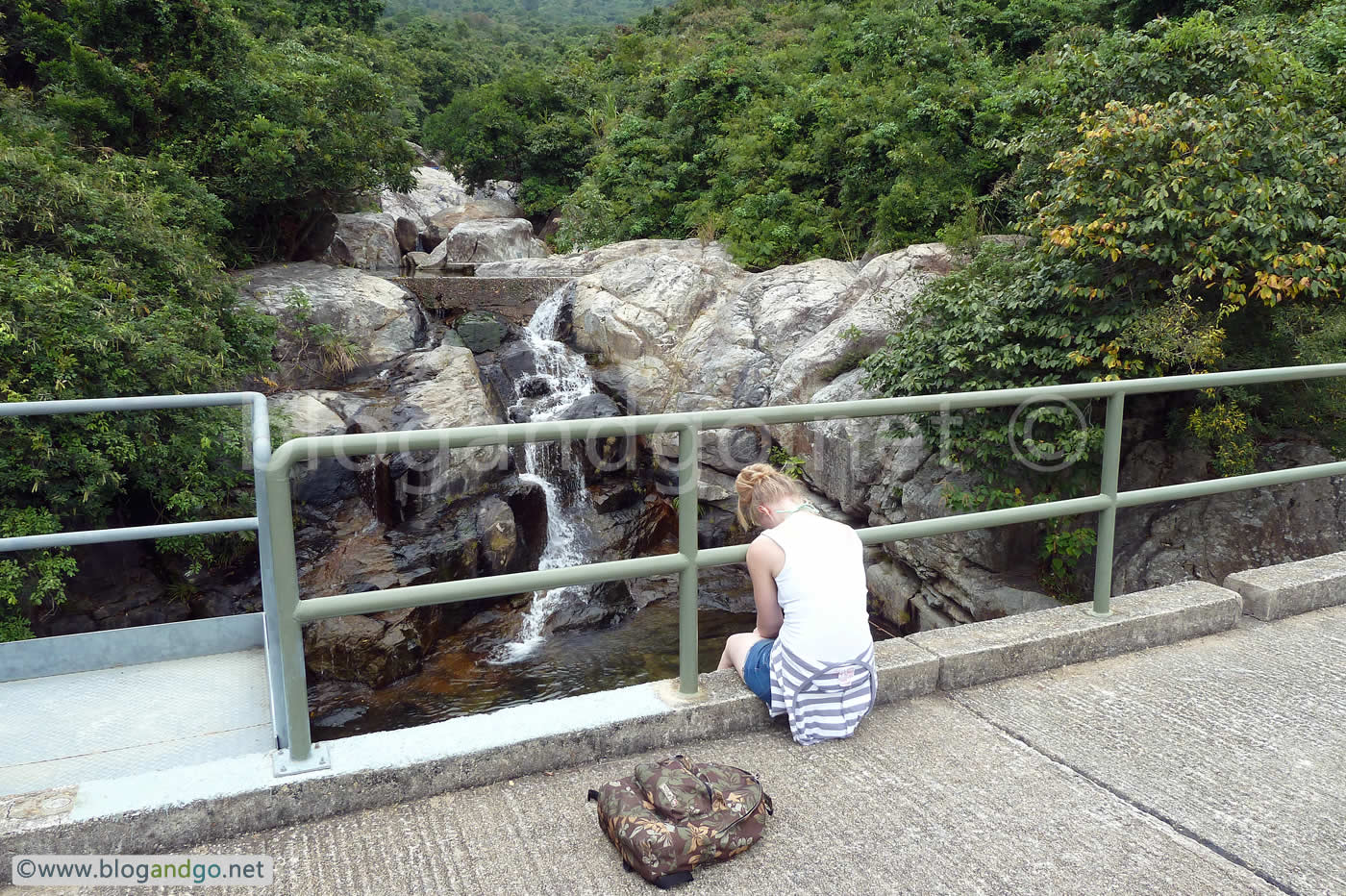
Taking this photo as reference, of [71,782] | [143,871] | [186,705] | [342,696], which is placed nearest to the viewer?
[143,871]

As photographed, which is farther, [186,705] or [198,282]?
[198,282]

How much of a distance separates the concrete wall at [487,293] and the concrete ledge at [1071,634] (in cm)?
1115

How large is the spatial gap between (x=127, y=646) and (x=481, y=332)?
1011cm

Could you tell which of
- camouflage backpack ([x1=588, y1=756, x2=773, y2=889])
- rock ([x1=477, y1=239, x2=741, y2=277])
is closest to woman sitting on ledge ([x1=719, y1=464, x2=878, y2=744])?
camouflage backpack ([x1=588, y1=756, x2=773, y2=889])

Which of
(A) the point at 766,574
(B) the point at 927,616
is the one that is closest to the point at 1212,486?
(A) the point at 766,574

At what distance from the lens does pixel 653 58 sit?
23.9m

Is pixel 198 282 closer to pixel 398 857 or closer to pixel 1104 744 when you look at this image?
pixel 398 857

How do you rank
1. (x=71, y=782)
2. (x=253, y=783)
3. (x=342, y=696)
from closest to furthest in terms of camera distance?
(x=253, y=783)
(x=71, y=782)
(x=342, y=696)

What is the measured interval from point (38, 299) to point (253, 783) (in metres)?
6.73

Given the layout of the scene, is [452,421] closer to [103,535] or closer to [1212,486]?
[103,535]

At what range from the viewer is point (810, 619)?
121 inches

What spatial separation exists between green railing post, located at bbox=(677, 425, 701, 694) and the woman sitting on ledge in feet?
0.72

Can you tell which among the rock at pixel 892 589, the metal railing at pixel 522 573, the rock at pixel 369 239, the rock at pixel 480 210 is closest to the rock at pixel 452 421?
the rock at pixel 892 589

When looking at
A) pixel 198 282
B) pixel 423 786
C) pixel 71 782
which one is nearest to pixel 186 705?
pixel 71 782
